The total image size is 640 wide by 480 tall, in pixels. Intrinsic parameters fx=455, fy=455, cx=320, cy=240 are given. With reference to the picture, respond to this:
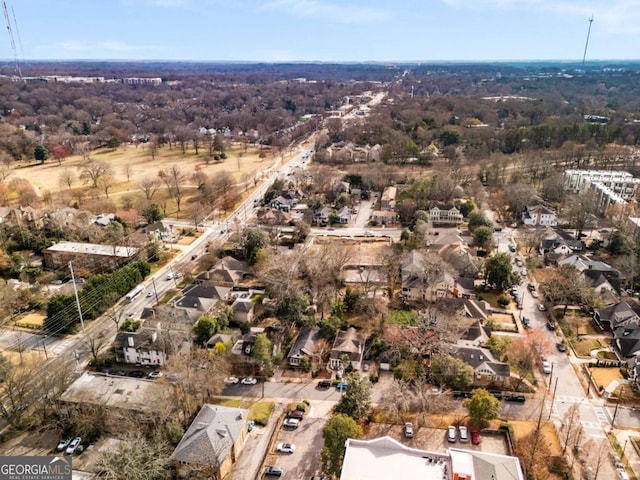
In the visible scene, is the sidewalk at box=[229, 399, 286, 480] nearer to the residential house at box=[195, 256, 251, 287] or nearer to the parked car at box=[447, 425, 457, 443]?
the parked car at box=[447, 425, 457, 443]

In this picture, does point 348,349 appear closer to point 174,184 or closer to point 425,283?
point 425,283

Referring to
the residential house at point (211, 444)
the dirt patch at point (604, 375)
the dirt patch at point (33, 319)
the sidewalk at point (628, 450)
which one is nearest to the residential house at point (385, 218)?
the dirt patch at point (604, 375)

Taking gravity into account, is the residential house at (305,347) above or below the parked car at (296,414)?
above

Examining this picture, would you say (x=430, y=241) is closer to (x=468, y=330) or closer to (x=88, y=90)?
(x=468, y=330)

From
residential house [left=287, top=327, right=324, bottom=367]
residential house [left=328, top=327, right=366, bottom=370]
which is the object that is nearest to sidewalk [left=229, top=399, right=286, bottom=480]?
residential house [left=287, top=327, right=324, bottom=367]

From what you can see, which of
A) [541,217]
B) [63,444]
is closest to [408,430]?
[63,444]

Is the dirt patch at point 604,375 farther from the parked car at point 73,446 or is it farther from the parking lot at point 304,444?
the parked car at point 73,446
